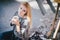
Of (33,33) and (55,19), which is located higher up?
(55,19)

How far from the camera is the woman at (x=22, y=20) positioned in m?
1.33

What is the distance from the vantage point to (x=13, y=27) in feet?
4.38

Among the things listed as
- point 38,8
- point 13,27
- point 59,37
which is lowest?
point 59,37

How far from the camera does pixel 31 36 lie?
1354mm

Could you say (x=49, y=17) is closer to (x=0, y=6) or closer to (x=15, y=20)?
(x=15, y=20)

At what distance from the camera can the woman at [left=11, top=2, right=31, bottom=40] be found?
4.37ft

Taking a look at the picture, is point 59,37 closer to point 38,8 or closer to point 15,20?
point 38,8

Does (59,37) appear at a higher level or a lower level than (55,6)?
lower

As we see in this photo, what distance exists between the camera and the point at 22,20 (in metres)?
1.34

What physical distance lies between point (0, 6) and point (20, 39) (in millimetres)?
379

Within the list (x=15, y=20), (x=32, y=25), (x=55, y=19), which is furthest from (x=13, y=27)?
(x=55, y=19)

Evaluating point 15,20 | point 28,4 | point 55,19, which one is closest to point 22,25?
point 15,20

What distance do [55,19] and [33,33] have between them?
257mm

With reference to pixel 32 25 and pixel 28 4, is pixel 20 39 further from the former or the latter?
pixel 28 4
